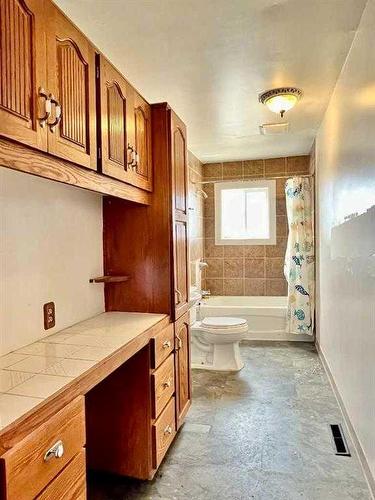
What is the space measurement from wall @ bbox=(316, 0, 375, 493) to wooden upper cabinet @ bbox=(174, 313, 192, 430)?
3.42ft

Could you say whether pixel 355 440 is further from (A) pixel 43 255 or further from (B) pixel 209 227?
(B) pixel 209 227

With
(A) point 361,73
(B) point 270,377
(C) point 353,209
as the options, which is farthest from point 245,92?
(B) point 270,377

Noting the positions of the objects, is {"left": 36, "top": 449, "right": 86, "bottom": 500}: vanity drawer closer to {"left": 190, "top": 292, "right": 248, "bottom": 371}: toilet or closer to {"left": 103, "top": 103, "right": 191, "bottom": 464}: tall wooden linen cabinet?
{"left": 103, "top": 103, "right": 191, "bottom": 464}: tall wooden linen cabinet

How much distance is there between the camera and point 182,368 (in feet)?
7.98

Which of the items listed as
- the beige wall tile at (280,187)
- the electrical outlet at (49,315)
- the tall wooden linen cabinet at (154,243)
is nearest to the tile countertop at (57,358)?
the electrical outlet at (49,315)

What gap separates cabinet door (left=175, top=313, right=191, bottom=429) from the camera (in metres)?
2.31

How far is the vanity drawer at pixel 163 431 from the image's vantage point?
191 centimetres

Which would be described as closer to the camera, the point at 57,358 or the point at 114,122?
the point at 57,358

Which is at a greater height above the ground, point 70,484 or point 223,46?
point 223,46

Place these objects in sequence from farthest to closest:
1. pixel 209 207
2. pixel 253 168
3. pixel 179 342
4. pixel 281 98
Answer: pixel 209 207
pixel 253 168
pixel 281 98
pixel 179 342

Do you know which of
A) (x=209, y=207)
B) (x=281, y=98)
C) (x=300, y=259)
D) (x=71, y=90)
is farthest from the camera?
(x=209, y=207)

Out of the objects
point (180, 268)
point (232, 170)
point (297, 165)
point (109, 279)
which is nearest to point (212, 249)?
point (232, 170)

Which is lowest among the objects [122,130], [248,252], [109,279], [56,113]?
[109,279]

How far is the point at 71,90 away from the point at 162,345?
1.33 m
